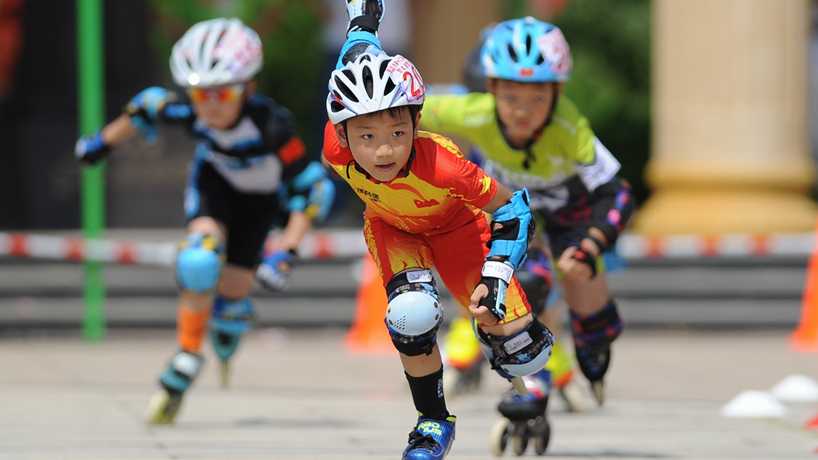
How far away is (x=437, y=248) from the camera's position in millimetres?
7066

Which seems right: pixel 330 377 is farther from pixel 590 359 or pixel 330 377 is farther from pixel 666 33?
pixel 666 33

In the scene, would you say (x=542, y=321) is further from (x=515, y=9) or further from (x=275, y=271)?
(x=515, y=9)

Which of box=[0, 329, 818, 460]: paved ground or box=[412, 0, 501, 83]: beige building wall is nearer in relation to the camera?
box=[0, 329, 818, 460]: paved ground

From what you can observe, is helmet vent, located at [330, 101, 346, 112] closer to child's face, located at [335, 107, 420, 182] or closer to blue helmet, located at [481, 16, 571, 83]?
child's face, located at [335, 107, 420, 182]

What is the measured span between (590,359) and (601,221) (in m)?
0.67

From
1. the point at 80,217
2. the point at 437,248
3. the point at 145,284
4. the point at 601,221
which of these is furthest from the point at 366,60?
the point at 80,217

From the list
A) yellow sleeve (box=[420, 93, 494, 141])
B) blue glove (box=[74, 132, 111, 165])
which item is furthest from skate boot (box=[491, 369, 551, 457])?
blue glove (box=[74, 132, 111, 165])

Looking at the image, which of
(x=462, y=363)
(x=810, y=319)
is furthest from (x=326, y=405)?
(x=810, y=319)

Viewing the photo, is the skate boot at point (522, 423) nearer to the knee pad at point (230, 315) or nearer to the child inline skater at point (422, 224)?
the child inline skater at point (422, 224)

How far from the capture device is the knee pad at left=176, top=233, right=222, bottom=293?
9.03m

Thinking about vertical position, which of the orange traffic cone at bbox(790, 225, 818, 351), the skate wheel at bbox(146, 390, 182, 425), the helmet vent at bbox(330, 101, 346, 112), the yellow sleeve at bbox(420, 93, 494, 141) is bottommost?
the orange traffic cone at bbox(790, 225, 818, 351)

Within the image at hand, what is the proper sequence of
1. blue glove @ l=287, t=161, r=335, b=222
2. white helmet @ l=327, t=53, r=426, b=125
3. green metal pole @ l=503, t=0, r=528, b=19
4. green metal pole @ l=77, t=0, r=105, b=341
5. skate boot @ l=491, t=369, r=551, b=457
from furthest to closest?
green metal pole @ l=503, t=0, r=528, b=19 < green metal pole @ l=77, t=0, r=105, b=341 < blue glove @ l=287, t=161, r=335, b=222 < skate boot @ l=491, t=369, r=551, b=457 < white helmet @ l=327, t=53, r=426, b=125

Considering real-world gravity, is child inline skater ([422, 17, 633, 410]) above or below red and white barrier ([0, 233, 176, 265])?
Answer: above

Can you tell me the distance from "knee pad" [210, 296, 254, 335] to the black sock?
9.99 ft
